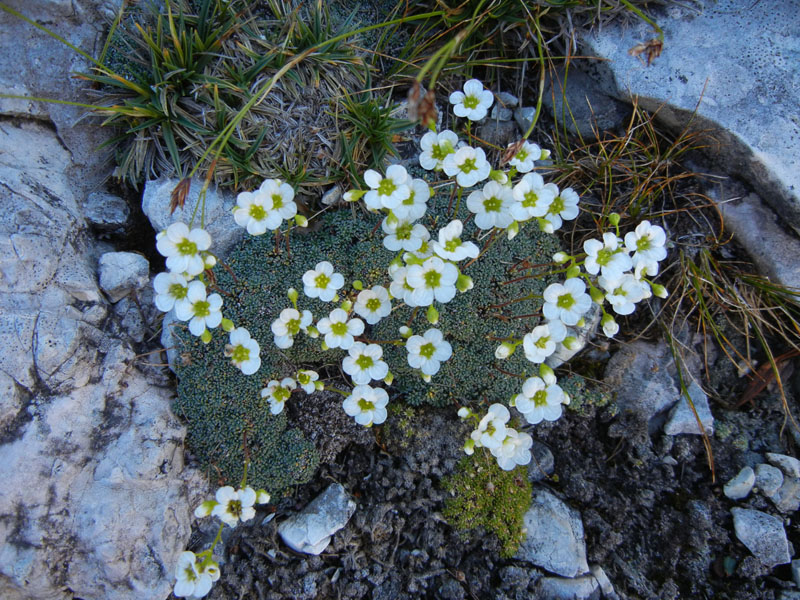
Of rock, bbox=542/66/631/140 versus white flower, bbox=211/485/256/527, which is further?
rock, bbox=542/66/631/140

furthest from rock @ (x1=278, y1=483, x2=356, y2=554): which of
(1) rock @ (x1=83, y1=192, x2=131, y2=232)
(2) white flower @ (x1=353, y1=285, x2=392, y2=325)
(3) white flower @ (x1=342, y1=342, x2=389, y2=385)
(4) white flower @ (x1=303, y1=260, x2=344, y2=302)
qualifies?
(1) rock @ (x1=83, y1=192, x2=131, y2=232)

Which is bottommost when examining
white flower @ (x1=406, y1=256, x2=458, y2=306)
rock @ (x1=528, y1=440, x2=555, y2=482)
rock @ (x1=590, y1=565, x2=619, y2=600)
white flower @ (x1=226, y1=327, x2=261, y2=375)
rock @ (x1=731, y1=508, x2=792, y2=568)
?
rock @ (x1=590, y1=565, x2=619, y2=600)

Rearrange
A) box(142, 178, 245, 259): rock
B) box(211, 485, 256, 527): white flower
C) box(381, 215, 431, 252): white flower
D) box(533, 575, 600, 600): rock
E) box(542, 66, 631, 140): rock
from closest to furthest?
box(381, 215, 431, 252): white flower < box(211, 485, 256, 527): white flower < box(533, 575, 600, 600): rock < box(142, 178, 245, 259): rock < box(542, 66, 631, 140): rock

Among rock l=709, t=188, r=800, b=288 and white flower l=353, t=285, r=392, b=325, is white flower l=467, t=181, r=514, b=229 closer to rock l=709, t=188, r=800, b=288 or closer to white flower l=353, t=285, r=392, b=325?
white flower l=353, t=285, r=392, b=325

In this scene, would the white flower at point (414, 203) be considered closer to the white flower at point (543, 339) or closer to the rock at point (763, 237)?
the white flower at point (543, 339)

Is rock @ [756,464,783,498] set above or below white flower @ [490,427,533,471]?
below

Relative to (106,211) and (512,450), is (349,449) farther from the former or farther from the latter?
(106,211)
